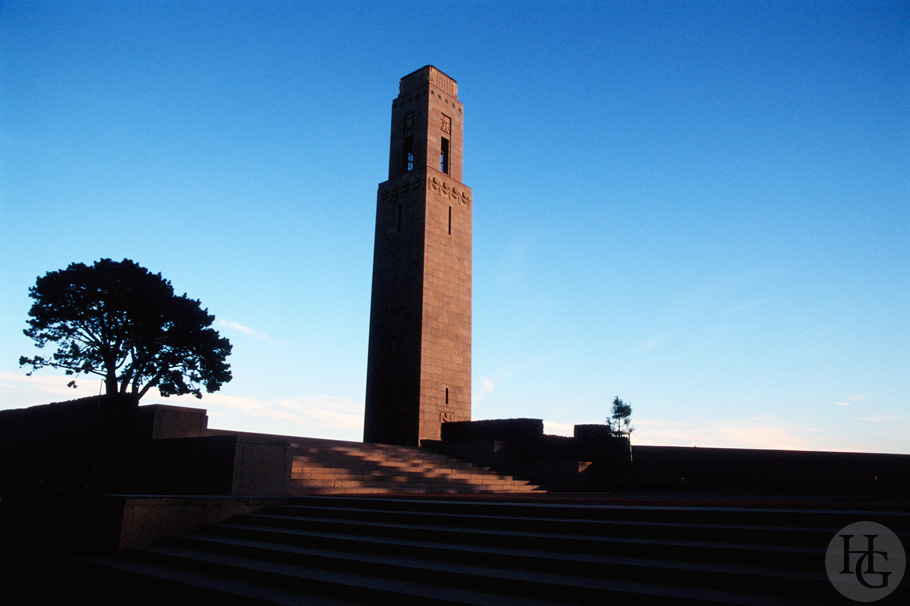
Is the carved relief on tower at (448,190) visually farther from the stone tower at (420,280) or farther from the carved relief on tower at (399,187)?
the carved relief on tower at (399,187)

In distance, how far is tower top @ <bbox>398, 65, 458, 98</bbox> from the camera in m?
29.2

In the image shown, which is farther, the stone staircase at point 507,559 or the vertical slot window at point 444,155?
the vertical slot window at point 444,155

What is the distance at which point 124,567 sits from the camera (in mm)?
8148

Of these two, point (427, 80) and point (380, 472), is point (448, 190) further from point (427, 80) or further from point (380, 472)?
point (380, 472)

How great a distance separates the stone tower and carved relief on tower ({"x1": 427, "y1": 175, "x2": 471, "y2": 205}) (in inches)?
2.1

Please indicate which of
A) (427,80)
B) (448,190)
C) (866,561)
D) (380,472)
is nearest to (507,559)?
(866,561)

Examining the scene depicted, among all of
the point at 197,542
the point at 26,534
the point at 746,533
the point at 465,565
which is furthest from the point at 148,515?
the point at 746,533

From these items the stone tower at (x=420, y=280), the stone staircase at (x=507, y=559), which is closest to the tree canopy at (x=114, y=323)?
the stone tower at (x=420, y=280)

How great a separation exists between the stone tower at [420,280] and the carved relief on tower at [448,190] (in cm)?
5

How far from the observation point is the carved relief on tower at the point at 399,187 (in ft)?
89.6

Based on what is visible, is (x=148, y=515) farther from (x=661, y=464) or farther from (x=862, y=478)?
(x=862, y=478)

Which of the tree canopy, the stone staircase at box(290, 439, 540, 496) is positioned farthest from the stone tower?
the tree canopy

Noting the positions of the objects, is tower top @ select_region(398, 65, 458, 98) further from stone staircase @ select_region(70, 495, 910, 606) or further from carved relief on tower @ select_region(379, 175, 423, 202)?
stone staircase @ select_region(70, 495, 910, 606)

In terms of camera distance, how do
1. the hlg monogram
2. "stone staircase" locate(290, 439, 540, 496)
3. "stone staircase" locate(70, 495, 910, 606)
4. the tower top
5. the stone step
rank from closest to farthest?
the hlg monogram < the stone step < "stone staircase" locate(70, 495, 910, 606) < "stone staircase" locate(290, 439, 540, 496) < the tower top
